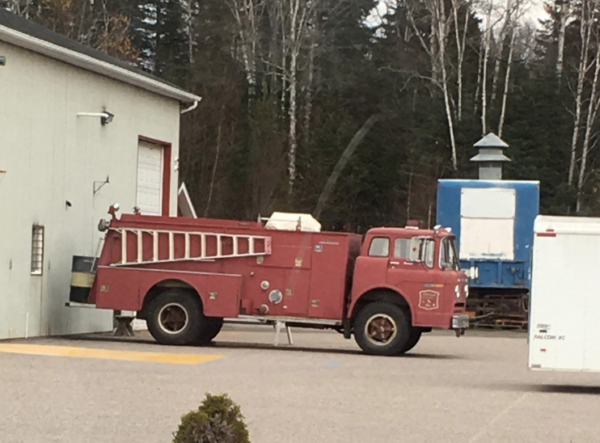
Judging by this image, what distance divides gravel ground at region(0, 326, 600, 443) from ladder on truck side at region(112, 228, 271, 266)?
173cm

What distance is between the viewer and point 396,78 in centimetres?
6431

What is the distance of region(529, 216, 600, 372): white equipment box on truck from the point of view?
18.9m

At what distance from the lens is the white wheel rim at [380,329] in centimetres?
2469

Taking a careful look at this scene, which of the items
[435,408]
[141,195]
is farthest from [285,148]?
[435,408]

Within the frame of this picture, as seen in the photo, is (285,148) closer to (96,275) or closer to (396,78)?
(396,78)

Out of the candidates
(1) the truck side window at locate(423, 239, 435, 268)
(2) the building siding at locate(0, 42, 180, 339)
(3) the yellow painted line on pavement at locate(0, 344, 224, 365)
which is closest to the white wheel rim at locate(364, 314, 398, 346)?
(1) the truck side window at locate(423, 239, 435, 268)

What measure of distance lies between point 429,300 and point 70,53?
354 inches

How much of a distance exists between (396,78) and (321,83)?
4120 millimetres

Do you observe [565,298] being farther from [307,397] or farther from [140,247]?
[140,247]

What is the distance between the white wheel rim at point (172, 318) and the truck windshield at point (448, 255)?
16.5ft

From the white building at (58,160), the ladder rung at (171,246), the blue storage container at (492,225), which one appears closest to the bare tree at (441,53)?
the blue storage container at (492,225)

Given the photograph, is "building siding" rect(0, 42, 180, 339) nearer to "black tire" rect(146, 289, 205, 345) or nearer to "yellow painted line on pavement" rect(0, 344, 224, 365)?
"yellow painted line on pavement" rect(0, 344, 224, 365)

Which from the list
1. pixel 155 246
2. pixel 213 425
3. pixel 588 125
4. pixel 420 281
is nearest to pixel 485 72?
pixel 588 125

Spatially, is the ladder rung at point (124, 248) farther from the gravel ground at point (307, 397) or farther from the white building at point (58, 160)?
the white building at point (58, 160)
